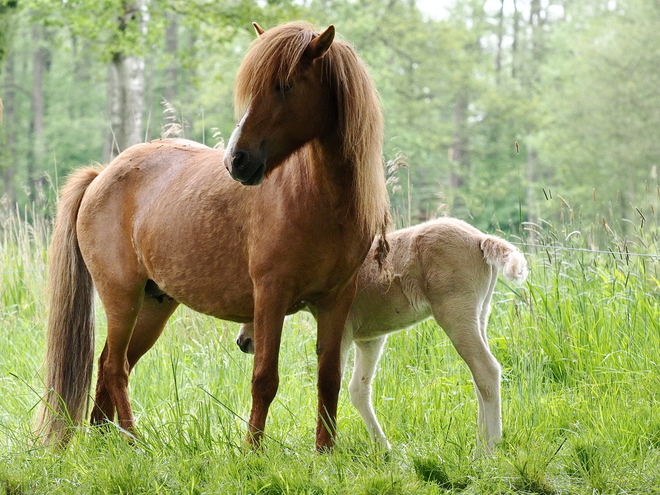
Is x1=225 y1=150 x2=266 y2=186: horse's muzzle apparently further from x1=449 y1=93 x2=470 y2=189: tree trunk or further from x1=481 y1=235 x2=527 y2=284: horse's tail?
x1=449 y1=93 x2=470 y2=189: tree trunk

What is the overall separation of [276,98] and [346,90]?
0.33m

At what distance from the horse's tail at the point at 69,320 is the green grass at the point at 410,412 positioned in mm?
303

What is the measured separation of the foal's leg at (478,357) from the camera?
404cm

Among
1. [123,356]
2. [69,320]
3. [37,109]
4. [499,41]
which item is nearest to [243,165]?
[123,356]

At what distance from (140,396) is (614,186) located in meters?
29.3

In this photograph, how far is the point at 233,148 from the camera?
3318 millimetres

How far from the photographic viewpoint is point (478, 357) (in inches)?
161

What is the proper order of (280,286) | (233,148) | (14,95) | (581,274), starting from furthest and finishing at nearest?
(14,95)
(581,274)
(280,286)
(233,148)

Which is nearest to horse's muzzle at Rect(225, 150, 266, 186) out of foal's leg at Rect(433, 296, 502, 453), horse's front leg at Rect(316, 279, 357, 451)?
horse's front leg at Rect(316, 279, 357, 451)

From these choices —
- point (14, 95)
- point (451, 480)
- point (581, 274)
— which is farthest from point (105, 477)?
point (14, 95)

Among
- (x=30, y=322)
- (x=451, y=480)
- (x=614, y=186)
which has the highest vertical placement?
(x=451, y=480)

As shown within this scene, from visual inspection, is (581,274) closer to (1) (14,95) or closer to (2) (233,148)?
(2) (233,148)

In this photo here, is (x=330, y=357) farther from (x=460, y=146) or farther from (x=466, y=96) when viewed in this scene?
(x=466, y=96)

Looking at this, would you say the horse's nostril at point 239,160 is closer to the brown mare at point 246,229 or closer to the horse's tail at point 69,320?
the brown mare at point 246,229
